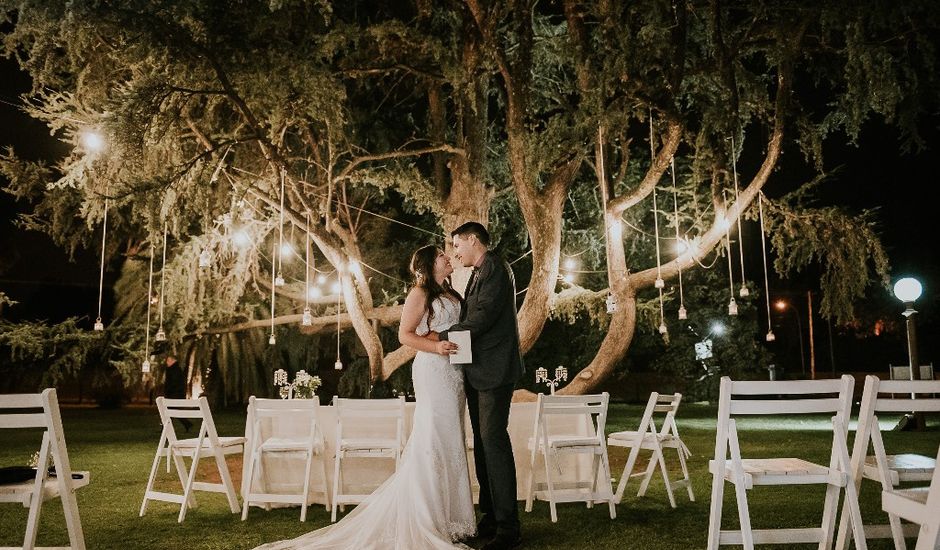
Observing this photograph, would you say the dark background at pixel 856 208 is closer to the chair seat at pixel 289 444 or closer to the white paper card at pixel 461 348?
the chair seat at pixel 289 444

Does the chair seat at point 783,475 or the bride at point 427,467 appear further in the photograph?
the bride at point 427,467

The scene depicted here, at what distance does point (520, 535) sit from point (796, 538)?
1.56 meters

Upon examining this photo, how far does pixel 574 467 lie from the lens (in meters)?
6.09

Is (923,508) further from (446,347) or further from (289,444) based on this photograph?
(289,444)

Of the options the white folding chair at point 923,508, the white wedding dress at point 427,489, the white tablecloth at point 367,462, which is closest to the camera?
the white folding chair at point 923,508

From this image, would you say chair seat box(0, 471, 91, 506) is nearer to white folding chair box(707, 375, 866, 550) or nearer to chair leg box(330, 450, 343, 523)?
chair leg box(330, 450, 343, 523)

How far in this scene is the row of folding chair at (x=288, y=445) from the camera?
5398 millimetres

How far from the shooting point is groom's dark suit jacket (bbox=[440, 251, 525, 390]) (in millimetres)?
4523

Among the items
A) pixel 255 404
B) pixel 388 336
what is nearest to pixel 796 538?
pixel 255 404

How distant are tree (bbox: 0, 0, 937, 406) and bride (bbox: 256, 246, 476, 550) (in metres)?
3.73

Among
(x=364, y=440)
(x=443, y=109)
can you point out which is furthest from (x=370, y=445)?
(x=443, y=109)

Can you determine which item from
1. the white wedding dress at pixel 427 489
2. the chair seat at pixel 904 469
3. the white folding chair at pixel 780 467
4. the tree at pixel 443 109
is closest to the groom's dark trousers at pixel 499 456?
the white wedding dress at pixel 427 489

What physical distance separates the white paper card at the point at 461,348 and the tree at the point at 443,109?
3.98 meters

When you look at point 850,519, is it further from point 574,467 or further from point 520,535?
point 574,467
